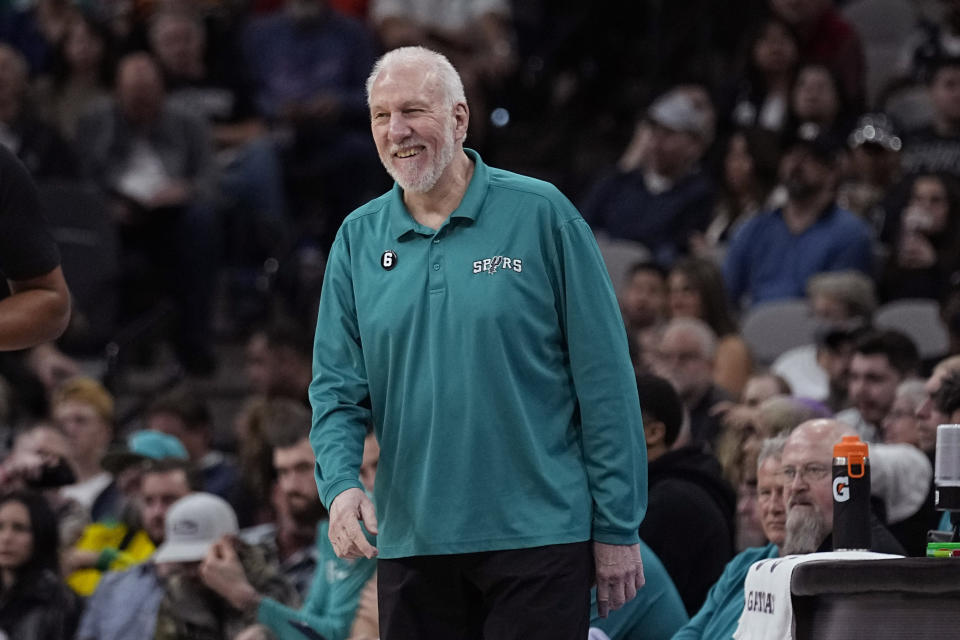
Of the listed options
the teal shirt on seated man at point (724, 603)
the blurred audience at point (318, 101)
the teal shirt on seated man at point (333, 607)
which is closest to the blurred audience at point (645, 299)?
the blurred audience at point (318, 101)

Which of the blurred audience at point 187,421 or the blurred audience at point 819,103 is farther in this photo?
the blurred audience at point 819,103

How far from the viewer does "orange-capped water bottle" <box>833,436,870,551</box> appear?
3.81 m

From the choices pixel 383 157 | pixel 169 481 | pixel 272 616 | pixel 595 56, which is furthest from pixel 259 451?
pixel 595 56

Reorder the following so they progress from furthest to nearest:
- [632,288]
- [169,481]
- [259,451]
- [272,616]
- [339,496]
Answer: [632,288], [259,451], [169,481], [272,616], [339,496]

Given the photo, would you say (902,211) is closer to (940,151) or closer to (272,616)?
(940,151)

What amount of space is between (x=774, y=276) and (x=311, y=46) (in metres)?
3.32

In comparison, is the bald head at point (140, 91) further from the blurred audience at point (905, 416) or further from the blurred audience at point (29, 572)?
the blurred audience at point (905, 416)

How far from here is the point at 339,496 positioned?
3275 mm

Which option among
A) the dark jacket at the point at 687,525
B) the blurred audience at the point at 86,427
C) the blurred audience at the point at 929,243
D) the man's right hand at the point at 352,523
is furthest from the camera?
the blurred audience at the point at 929,243

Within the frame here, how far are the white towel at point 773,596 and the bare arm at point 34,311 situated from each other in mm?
1546

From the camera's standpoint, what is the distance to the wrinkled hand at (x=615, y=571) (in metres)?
3.30

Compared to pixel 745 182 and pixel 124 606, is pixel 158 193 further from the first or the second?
pixel 124 606

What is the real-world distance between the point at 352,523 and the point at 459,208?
2.12 feet

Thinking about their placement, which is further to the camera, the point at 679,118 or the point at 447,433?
the point at 679,118
